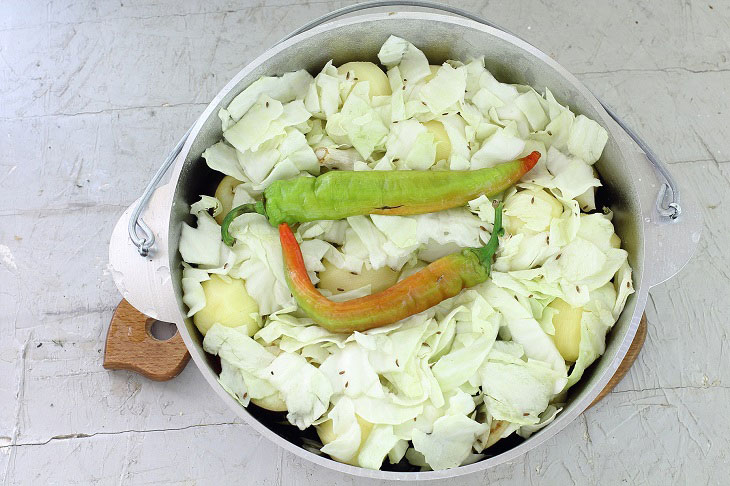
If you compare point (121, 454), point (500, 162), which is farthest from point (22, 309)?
point (500, 162)

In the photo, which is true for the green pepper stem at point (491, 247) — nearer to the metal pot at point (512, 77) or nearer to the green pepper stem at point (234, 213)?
the metal pot at point (512, 77)

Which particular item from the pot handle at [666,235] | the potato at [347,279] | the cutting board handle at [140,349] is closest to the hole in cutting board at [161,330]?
the cutting board handle at [140,349]

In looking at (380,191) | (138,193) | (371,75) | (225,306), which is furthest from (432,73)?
(138,193)

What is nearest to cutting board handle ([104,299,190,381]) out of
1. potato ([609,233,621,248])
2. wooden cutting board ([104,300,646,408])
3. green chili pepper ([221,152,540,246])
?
wooden cutting board ([104,300,646,408])

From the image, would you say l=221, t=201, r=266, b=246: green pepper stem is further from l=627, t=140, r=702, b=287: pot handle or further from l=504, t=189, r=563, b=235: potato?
l=627, t=140, r=702, b=287: pot handle

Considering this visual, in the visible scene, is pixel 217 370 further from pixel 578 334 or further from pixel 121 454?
pixel 578 334

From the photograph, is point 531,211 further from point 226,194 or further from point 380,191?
point 226,194
